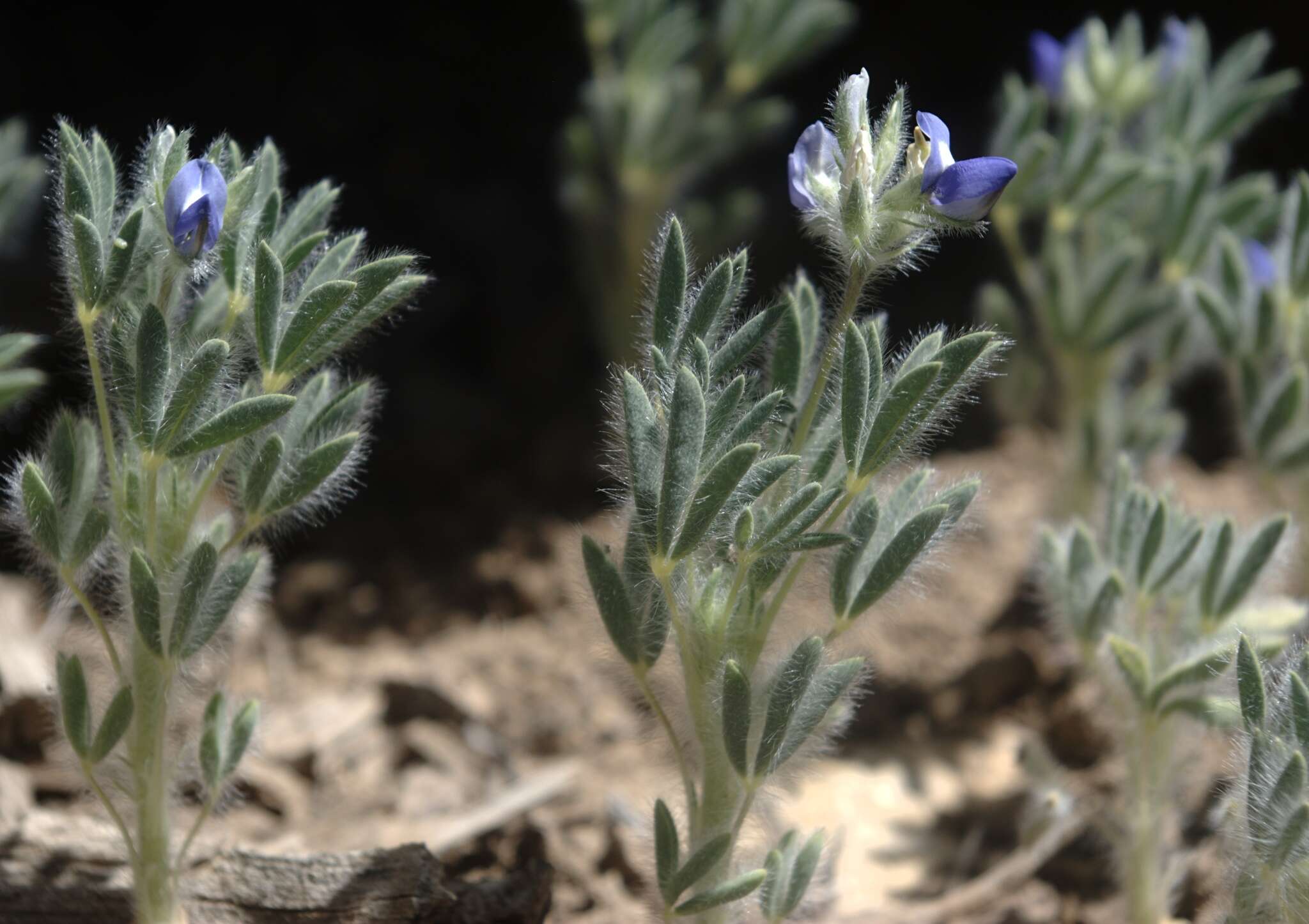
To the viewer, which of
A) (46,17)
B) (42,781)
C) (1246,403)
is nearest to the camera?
(42,781)

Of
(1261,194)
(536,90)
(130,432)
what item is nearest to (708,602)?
(130,432)

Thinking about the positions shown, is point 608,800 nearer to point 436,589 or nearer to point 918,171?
point 436,589

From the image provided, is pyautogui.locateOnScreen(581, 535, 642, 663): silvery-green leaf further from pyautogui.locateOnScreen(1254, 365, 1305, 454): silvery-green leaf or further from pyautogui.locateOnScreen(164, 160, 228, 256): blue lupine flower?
pyautogui.locateOnScreen(1254, 365, 1305, 454): silvery-green leaf

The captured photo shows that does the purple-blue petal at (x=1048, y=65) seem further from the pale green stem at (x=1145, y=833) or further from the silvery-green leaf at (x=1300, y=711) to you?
the silvery-green leaf at (x=1300, y=711)

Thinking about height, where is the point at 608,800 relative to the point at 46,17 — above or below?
below

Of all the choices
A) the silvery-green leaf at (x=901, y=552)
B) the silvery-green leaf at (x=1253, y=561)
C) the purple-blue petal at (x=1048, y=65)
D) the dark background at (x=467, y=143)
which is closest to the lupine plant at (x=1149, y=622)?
the silvery-green leaf at (x=1253, y=561)
